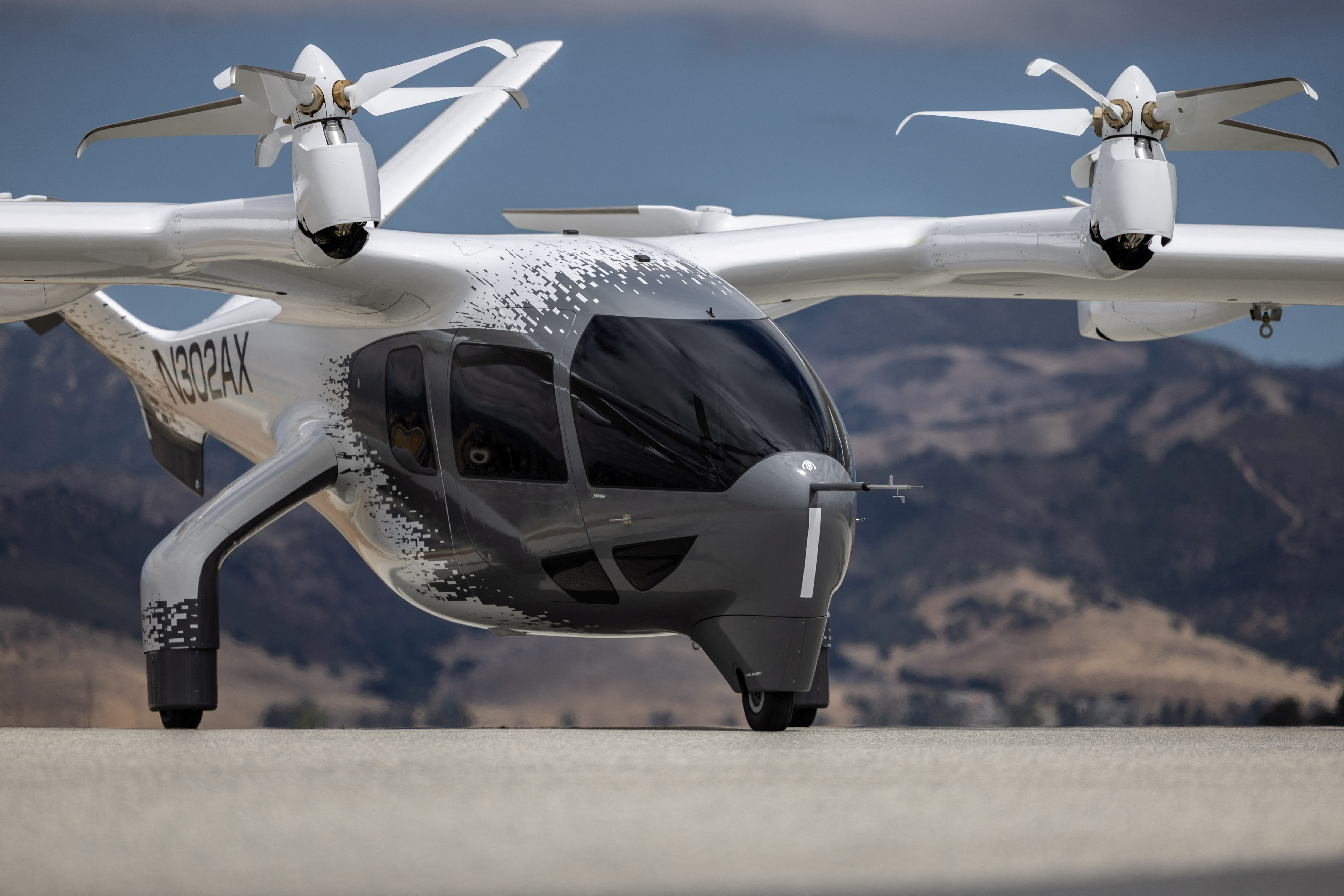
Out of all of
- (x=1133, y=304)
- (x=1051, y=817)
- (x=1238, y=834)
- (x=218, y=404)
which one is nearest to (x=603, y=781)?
(x=1051, y=817)

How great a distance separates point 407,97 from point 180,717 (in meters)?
4.35

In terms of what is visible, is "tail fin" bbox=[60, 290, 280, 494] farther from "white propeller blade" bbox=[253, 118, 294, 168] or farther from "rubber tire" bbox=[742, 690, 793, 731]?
"rubber tire" bbox=[742, 690, 793, 731]

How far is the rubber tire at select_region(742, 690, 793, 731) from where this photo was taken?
8.69 metres

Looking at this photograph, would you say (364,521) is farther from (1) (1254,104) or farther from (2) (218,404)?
(1) (1254,104)

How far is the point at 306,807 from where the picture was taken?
189 inches

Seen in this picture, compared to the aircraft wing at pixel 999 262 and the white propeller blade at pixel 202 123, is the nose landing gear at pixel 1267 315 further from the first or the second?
the white propeller blade at pixel 202 123

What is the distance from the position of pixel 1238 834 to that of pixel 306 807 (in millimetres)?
2917

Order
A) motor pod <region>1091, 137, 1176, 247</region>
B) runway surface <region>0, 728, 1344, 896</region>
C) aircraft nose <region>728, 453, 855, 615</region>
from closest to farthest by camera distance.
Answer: runway surface <region>0, 728, 1344, 896</region> → aircraft nose <region>728, 453, 855, 615</region> → motor pod <region>1091, 137, 1176, 247</region>

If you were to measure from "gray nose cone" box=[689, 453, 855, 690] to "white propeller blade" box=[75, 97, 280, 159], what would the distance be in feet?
11.7

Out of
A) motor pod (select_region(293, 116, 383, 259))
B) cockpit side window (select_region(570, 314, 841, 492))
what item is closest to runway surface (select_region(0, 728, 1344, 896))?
cockpit side window (select_region(570, 314, 841, 492))

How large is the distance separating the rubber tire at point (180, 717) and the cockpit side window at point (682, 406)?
3.39 m

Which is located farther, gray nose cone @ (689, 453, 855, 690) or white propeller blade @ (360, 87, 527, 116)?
white propeller blade @ (360, 87, 527, 116)

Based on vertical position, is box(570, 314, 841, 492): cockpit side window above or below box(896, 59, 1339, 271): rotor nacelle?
below

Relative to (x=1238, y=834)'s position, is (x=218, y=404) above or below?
below
